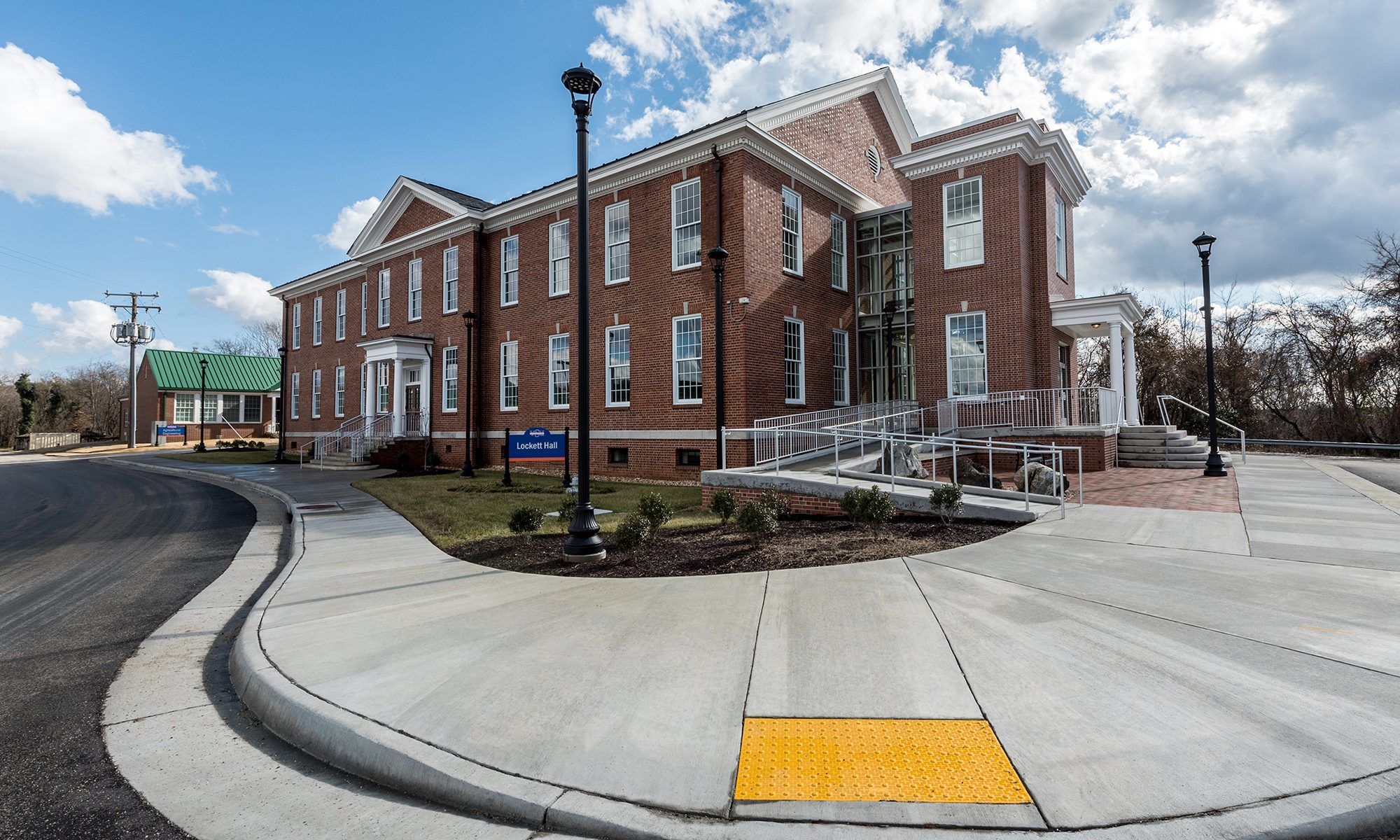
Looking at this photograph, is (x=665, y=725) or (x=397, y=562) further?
(x=397, y=562)

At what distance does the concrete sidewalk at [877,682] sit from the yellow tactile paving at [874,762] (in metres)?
0.07

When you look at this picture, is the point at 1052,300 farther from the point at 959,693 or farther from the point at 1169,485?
the point at 959,693

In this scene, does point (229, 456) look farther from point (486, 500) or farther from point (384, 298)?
point (486, 500)

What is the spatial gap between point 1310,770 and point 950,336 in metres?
17.3

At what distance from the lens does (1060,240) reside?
20531 millimetres

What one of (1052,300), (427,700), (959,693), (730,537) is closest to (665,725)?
(427,700)

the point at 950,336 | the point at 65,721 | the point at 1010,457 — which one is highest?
the point at 950,336

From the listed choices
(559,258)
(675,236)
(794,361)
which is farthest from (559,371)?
(794,361)

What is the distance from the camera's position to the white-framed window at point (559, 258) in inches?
876

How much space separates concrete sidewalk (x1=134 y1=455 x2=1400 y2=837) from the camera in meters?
2.88

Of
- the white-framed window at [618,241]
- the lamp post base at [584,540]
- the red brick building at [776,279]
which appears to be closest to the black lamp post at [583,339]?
the lamp post base at [584,540]

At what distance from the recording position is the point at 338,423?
3366 centimetres

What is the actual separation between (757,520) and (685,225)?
1253 centimetres

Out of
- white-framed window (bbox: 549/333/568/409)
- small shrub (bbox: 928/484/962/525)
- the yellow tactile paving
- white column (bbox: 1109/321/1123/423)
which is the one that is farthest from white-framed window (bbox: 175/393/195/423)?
the yellow tactile paving
